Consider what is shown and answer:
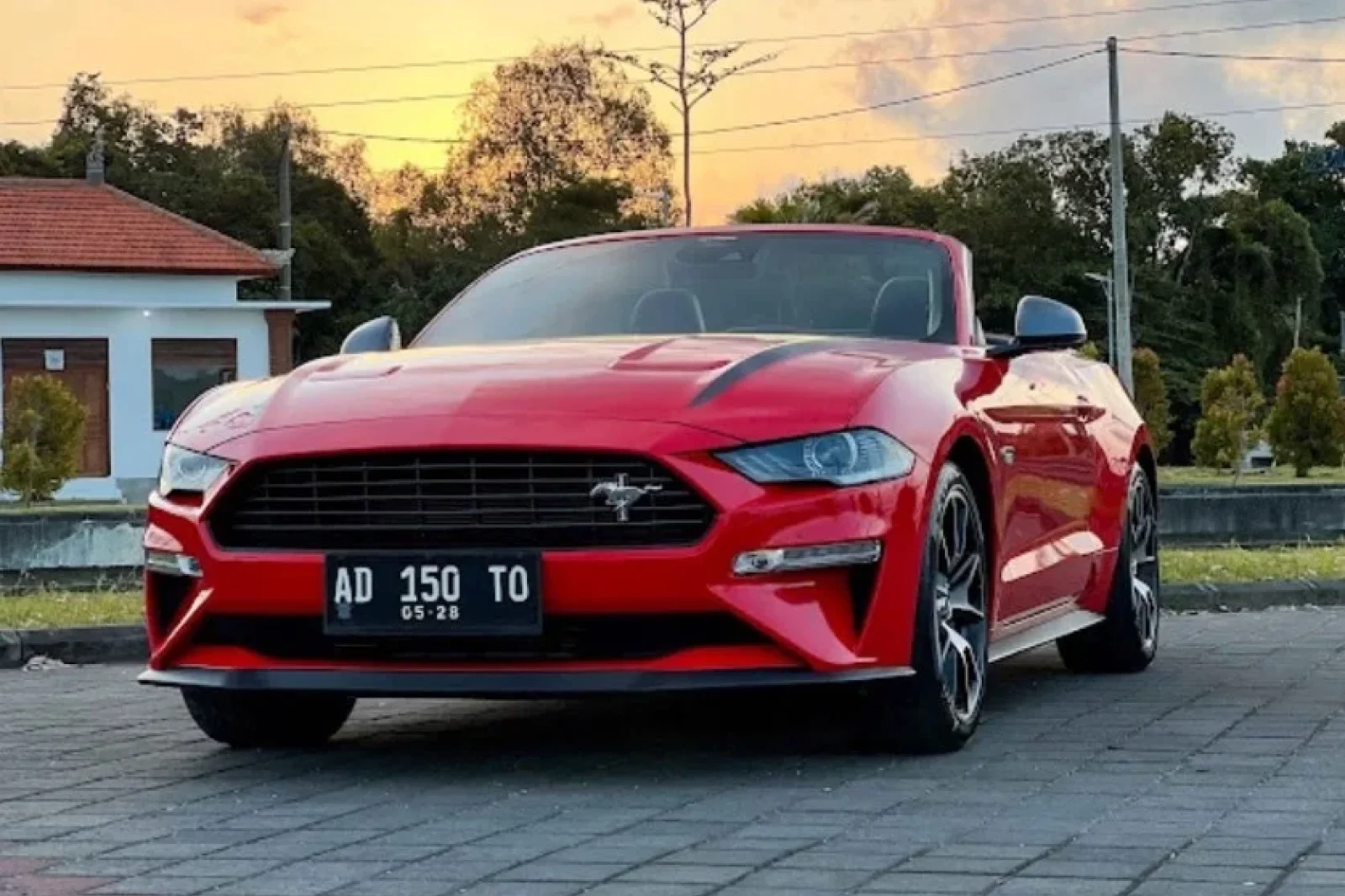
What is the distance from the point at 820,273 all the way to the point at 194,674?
7.62 feet

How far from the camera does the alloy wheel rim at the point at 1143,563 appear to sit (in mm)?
8844

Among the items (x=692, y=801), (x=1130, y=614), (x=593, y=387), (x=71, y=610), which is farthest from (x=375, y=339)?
(x=71, y=610)

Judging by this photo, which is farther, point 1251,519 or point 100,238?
point 100,238

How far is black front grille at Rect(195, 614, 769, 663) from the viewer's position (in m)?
5.84

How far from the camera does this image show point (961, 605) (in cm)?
656

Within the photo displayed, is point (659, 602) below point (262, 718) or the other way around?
the other way around

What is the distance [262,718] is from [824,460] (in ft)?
5.97

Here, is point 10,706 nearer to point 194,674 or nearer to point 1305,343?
point 194,674

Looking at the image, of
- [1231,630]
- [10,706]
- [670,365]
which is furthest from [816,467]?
[1231,630]

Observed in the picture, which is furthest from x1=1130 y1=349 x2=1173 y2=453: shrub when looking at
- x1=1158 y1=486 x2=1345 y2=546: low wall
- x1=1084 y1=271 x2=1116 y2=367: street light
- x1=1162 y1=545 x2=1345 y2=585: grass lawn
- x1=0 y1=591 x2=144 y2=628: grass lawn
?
x1=0 y1=591 x2=144 y2=628: grass lawn

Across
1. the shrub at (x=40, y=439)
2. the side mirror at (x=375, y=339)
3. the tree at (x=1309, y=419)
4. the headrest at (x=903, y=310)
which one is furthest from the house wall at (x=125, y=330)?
the headrest at (x=903, y=310)

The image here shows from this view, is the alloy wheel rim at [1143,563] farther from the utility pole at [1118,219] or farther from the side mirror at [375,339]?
the utility pole at [1118,219]

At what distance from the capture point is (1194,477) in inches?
1404

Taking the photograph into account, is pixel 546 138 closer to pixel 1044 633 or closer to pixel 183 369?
pixel 183 369
